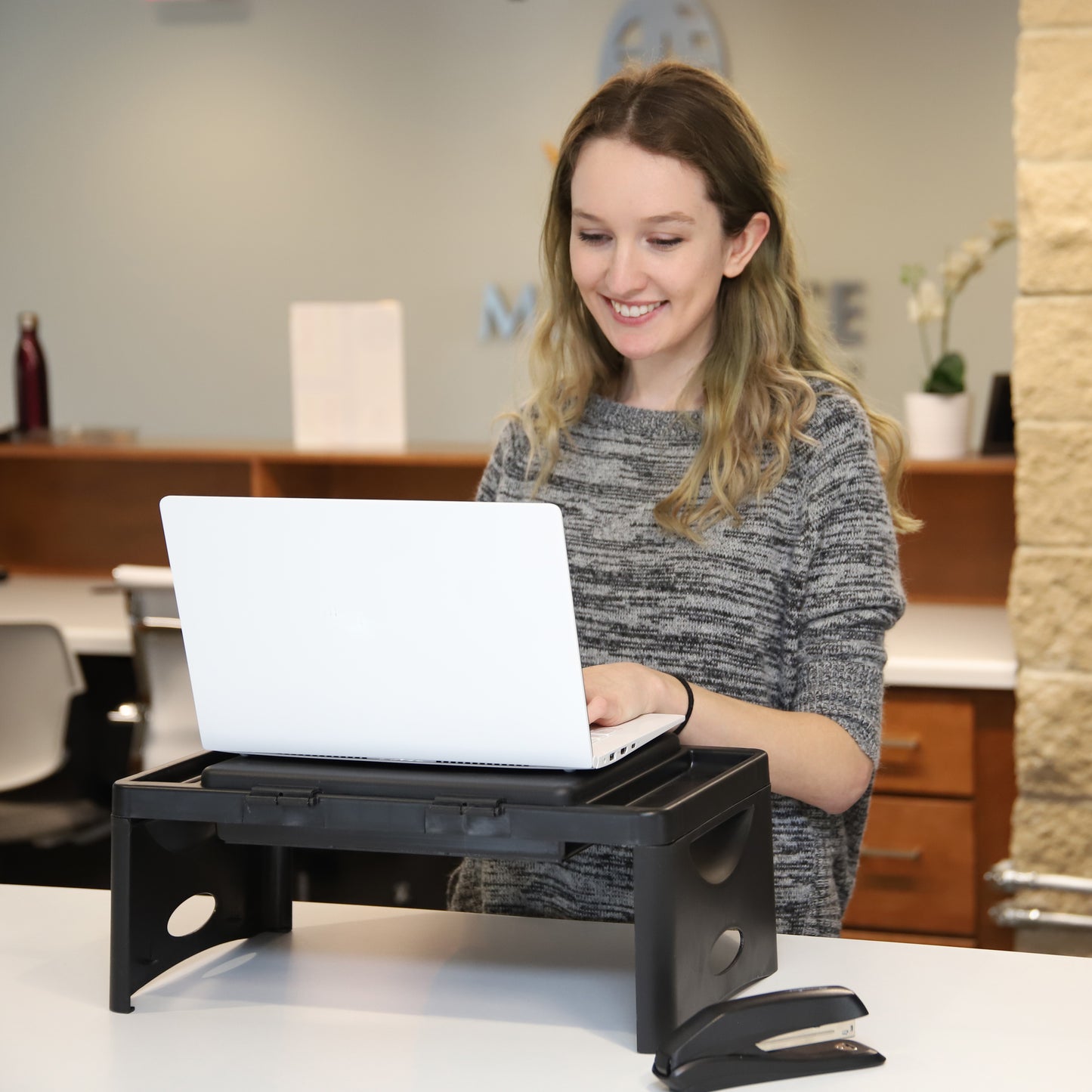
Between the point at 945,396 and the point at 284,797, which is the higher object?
the point at 945,396

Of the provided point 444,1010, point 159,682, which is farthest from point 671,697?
point 159,682

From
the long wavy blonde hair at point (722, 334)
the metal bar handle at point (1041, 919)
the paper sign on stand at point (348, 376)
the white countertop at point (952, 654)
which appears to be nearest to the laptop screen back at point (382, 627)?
the long wavy blonde hair at point (722, 334)

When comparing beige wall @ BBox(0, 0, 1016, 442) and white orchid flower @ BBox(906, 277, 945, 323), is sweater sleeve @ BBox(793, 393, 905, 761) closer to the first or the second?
white orchid flower @ BBox(906, 277, 945, 323)

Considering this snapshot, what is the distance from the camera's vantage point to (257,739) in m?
1.06

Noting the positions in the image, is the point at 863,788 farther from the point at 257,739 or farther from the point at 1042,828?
the point at 1042,828

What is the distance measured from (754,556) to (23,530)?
2645 mm

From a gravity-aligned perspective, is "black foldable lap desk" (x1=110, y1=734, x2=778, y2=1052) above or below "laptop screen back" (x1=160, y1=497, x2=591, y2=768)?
below

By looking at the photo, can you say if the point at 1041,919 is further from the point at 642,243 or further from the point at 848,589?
the point at 642,243

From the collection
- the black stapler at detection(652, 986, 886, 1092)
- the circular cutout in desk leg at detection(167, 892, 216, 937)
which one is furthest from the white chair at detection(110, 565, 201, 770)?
the black stapler at detection(652, 986, 886, 1092)

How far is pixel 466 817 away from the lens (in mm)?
974

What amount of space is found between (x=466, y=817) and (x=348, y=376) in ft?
7.56

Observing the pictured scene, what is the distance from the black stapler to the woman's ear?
777 mm

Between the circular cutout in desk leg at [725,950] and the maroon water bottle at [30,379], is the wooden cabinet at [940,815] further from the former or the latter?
the maroon water bottle at [30,379]

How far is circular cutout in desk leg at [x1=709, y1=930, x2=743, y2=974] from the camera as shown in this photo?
42.9 inches
